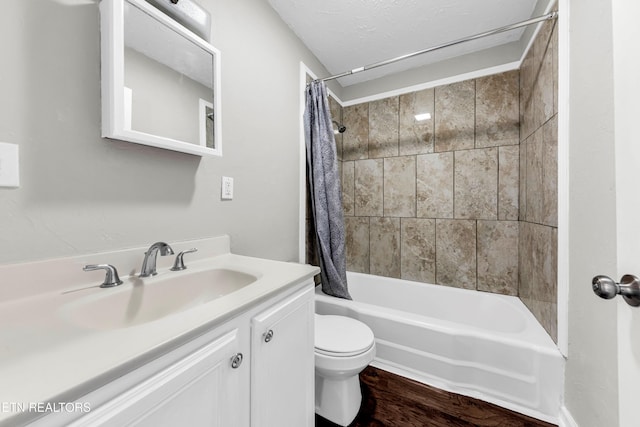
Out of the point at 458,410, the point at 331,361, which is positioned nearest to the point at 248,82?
the point at 331,361

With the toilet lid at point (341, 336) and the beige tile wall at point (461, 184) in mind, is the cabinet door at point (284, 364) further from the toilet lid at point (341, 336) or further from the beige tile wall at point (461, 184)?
the beige tile wall at point (461, 184)

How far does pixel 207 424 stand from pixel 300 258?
4.35ft

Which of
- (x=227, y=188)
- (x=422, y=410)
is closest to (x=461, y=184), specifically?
(x=422, y=410)

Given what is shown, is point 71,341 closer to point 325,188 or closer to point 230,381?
point 230,381

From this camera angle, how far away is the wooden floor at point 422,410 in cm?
120

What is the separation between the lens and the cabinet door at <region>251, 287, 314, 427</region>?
69 centimetres

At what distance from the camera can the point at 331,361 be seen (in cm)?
116

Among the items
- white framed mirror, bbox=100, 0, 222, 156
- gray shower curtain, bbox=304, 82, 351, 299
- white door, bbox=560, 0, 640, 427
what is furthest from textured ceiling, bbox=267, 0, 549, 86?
white framed mirror, bbox=100, 0, 222, 156

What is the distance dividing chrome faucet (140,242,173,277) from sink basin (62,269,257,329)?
38 mm

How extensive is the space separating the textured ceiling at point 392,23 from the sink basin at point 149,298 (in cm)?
172

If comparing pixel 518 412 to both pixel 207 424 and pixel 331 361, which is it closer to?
pixel 331 361

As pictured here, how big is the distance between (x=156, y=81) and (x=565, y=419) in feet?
7.66

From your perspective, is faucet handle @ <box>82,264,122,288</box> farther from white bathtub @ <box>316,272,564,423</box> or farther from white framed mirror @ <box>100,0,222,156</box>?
white bathtub @ <box>316,272,564,423</box>

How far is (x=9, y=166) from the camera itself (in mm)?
→ 640
